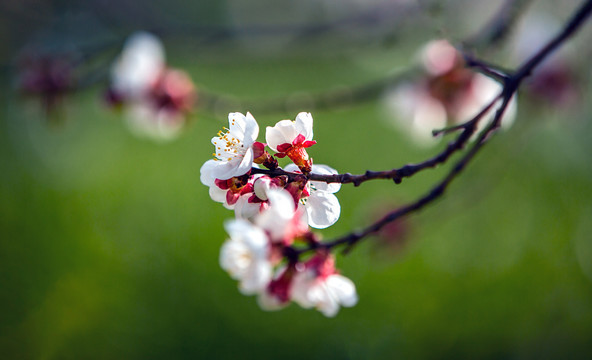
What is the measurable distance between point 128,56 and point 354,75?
15.2 ft

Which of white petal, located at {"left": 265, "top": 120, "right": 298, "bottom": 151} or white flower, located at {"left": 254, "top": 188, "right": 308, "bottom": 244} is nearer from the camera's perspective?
white flower, located at {"left": 254, "top": 188, "right": 308, "bottom": 244}

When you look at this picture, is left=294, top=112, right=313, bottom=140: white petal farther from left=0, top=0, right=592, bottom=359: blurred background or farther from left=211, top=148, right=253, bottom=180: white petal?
left=0, top=0, right=592, bottom=359: blurred background

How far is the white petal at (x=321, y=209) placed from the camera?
78cm

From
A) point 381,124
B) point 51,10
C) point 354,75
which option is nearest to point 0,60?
point 51,10

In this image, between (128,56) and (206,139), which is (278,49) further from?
(206,139)

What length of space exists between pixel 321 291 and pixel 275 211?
0.24m

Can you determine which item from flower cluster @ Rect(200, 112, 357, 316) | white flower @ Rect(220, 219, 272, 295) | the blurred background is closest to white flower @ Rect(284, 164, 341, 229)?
flower cluster @ Rect(200, 112, 357, 316)

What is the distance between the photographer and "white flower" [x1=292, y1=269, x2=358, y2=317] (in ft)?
2.77

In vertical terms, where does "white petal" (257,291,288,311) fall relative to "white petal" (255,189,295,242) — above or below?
below

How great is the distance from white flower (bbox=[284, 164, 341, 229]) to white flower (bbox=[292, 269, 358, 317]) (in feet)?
0.38

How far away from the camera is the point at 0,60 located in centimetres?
322

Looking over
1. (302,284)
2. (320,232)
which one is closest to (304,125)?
(302,284)

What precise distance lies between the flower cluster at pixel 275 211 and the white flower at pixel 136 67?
3.62 feet

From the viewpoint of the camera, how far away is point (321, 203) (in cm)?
79
